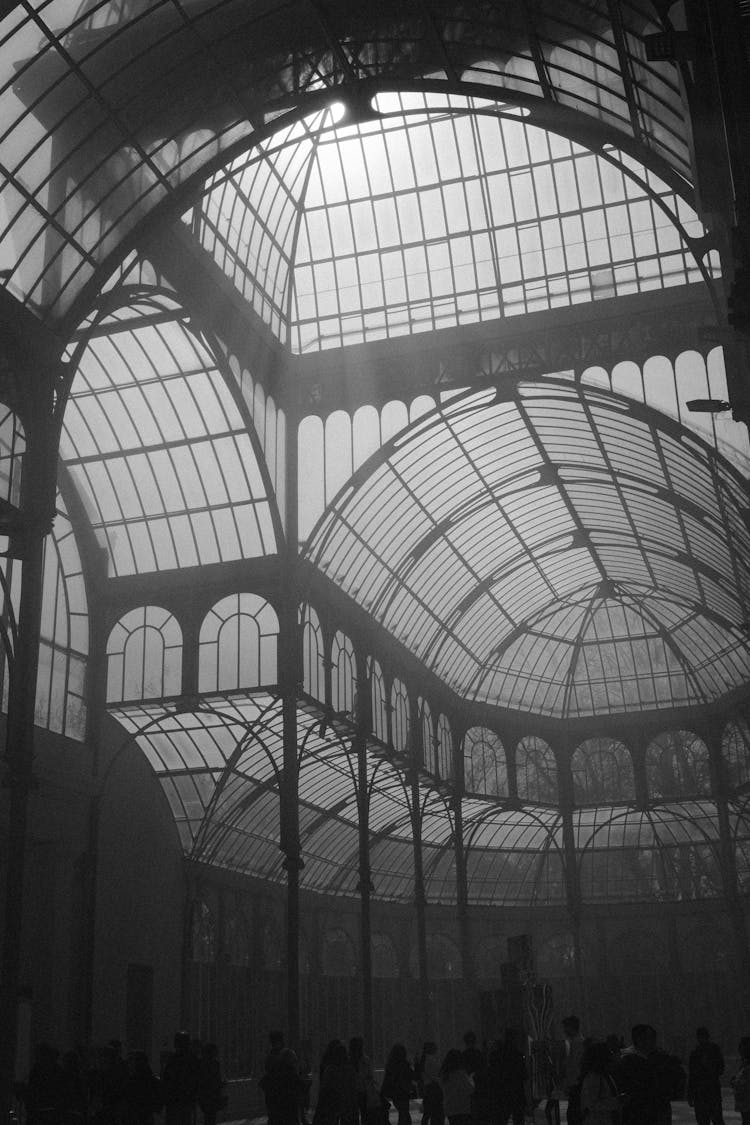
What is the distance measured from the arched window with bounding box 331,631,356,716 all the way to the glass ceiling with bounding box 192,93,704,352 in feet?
31.3

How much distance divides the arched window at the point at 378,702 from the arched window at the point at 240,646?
8778mm

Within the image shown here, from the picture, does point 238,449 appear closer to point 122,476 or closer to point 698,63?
point 122,476

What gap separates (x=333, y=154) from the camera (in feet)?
111

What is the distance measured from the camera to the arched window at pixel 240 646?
3359cm

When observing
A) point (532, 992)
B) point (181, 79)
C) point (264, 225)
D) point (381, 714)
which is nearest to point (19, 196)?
point (181, 79)

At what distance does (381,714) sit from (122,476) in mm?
13748

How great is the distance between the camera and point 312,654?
3609cm

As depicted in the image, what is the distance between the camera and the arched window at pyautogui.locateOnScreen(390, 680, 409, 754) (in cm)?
4466

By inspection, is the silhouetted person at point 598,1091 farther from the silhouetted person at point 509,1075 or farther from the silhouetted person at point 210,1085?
the silhouetted person at point 210,1085

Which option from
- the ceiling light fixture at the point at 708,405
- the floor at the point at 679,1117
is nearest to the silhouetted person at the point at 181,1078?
the ceiling light fixture at the point at 708,405

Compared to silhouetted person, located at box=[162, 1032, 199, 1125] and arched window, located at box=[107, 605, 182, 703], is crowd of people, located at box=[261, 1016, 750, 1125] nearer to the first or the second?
silhouetted person, located at box=[162, 1032, 199, 1125]

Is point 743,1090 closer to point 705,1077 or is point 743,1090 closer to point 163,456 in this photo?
point 705,1077

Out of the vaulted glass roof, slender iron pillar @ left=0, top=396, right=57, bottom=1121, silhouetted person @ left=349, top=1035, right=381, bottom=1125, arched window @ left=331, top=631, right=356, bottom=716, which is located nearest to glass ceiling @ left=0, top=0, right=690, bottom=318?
slender iron pillar @ left=0, top=396, right=57, bottom=1121

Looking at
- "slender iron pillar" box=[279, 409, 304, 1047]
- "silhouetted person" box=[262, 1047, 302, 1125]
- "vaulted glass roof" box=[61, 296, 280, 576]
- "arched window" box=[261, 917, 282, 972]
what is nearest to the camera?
"silhouetted person" box=[262, 1047, 302, 1125]
